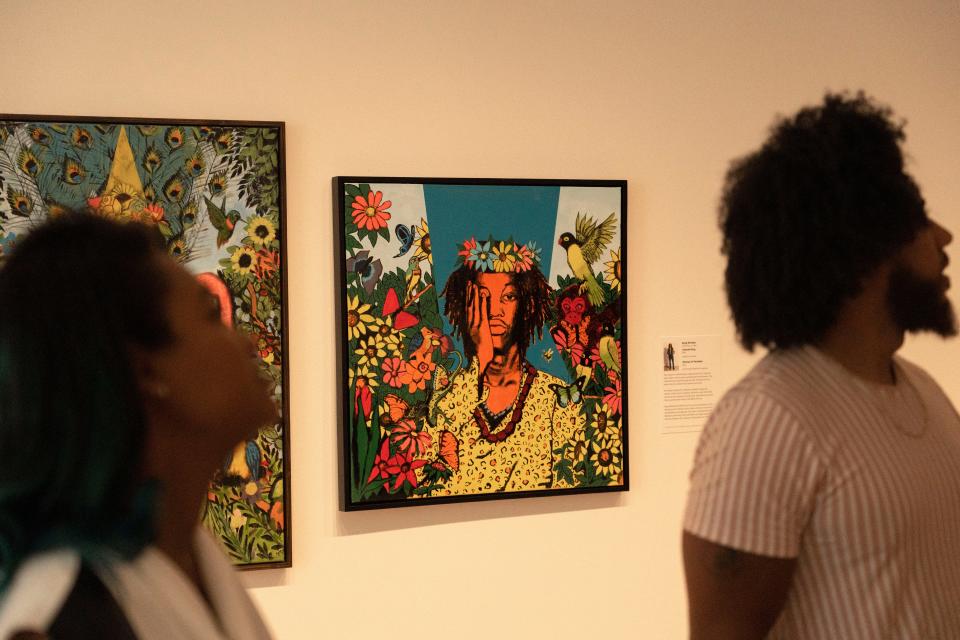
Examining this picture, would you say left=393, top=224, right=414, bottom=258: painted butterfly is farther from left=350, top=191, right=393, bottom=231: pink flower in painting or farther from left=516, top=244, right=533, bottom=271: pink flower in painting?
left=516, top=244, right=533, bottom=271: pink flower in painting

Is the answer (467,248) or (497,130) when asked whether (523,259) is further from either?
(497,130)

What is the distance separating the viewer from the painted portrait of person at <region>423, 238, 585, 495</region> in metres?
2.76

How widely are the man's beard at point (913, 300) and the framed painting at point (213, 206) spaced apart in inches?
60.2

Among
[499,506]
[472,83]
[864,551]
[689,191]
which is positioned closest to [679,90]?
[689,191]

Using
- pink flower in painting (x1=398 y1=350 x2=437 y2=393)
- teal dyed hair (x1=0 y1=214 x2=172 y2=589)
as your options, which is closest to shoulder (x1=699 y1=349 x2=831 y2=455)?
teal dyed hair (x1=0 y1=214 x2=172 y2=589)

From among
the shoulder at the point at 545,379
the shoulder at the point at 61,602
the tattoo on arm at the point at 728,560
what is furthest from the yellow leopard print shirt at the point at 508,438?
the shoulder at the point at 61,602

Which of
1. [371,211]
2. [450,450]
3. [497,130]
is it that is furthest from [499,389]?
[497,130]

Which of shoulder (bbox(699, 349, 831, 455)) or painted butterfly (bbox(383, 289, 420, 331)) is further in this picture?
painted butterfly (bbox(383, 289, 420, 331))

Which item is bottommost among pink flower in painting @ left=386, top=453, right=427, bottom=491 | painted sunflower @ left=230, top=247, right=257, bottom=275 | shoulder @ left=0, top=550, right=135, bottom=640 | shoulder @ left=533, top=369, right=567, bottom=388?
pink flower in painting @ left=386, top=453, right=427, bottom=491

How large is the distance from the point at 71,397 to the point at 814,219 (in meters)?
0.99

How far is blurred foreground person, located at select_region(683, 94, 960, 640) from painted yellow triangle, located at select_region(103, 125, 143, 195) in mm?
1522

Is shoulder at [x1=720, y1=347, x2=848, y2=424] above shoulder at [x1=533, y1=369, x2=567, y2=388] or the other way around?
above

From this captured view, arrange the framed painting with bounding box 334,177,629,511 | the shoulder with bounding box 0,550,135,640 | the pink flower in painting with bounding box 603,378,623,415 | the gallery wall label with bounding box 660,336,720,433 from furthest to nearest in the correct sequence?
the gallery wall label with bounding box 660,336,720,433, the pink flower in painting with bounding box 603,378,623,415, the framed painting with bounding box 334,177,629,511, the shoulder with bounding box 0,550,135,640

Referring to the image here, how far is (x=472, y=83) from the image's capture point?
2.81 meters
